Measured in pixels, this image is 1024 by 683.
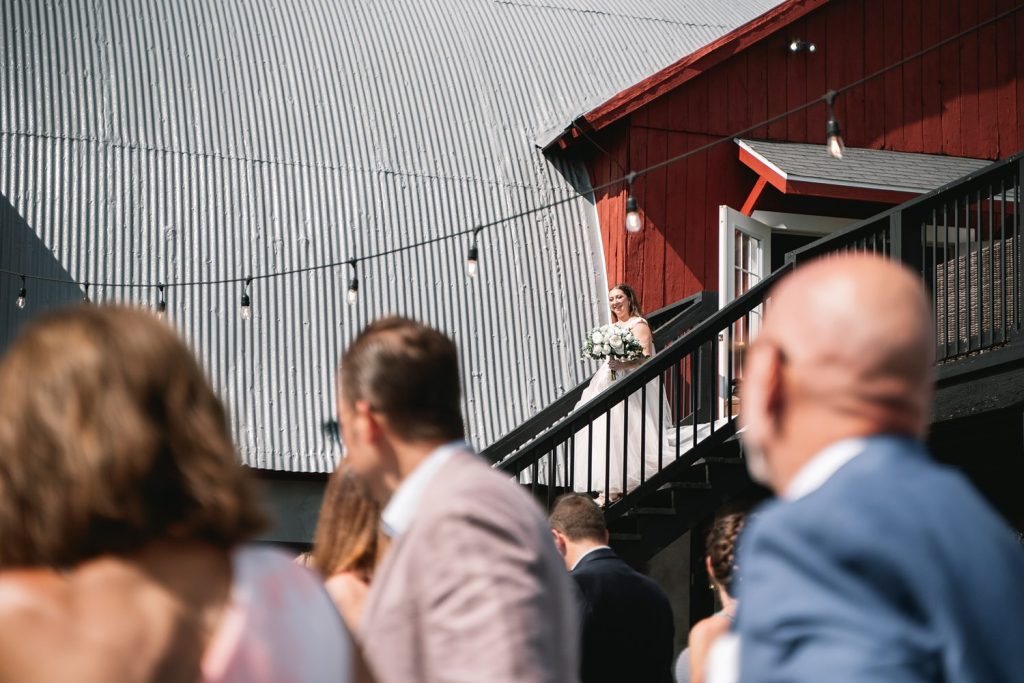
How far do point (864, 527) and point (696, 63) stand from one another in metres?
14.0

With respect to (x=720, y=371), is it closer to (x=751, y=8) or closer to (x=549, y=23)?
(x=549, y=23)

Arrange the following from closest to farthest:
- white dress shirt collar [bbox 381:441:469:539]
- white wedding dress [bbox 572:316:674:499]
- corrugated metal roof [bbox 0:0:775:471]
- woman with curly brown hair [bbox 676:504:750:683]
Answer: white dress shirt collar [bbox 381:441:469:539] < woman with curly brown hair [bbox 676:504:750:683] < white wedding dress [bbox 572:316:674:499] < corrugated metal roof [bbox 0:0:775:471]

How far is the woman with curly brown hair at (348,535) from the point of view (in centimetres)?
372

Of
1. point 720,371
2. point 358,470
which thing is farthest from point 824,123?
point 358,470

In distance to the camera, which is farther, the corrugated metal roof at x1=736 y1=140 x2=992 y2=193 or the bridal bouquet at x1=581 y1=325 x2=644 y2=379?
the corrugated metal roof at x1=736 y1=140 x2=992 y2=193

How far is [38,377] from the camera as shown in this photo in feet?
6.86

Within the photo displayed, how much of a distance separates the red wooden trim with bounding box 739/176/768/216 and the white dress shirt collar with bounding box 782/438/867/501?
13188 millimetres

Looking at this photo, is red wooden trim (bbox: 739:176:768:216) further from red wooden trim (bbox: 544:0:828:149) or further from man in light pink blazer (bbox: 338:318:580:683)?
man in light pink blazer (bbox: 338:318:580:683)

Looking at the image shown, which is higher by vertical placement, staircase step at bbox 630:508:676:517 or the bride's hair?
the bride's hair

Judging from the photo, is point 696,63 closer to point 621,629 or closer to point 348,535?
point 621,629

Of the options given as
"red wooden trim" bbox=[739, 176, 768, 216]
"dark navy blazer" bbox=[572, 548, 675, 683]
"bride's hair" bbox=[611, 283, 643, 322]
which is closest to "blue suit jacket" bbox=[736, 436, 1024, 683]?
"dark navy blazer" bbox=[572, 548, 675, 683]

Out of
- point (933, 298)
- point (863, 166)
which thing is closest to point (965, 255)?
point (933, 298)

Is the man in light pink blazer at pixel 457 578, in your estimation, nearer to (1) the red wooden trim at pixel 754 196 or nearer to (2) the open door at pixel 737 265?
(2) the open door at pixel 737 265

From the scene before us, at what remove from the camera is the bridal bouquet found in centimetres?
1182
